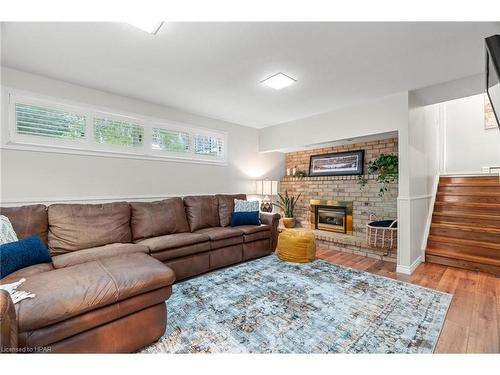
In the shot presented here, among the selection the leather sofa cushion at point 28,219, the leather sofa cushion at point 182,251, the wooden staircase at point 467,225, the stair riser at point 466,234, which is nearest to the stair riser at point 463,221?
the wooden staircase at point 467,225

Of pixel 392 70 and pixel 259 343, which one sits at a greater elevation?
pixel 392 70

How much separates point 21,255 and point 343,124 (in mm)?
4119

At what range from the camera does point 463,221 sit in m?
3.57

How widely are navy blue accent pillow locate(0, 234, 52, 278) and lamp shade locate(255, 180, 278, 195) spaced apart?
3.41 m

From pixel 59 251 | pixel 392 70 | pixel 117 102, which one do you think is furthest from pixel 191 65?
pixel 59 251

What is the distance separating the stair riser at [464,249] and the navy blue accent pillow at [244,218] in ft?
8.91

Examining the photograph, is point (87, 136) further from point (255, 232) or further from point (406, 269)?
point (406, 269)

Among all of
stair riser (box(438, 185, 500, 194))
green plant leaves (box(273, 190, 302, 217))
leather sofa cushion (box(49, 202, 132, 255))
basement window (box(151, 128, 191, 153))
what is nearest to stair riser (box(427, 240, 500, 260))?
stair riser (box(438, 185, 500, 194))

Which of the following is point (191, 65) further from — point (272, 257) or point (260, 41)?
point (272, 257)

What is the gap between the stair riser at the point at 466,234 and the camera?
315cm

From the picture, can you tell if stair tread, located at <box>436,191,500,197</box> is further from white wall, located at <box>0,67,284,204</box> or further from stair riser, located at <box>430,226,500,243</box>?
white wall, located at <box>0,67,284,204</box>

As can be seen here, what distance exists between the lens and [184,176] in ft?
12.5

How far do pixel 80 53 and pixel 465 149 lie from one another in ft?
Answer: 21.5
